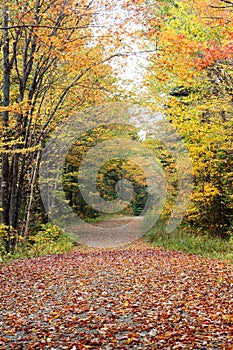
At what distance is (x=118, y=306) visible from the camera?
286 inches

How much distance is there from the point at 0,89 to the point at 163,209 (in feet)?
28.4

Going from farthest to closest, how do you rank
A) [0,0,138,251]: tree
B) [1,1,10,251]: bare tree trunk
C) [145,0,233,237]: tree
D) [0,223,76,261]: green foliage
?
[0,223,76,261]: green foliage < [145,0,233,237]: tree < [1,1,10,251]: bare tree trunk < [0,0,138,251]: tree

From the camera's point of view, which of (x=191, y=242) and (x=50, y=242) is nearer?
(x=191, y=242)

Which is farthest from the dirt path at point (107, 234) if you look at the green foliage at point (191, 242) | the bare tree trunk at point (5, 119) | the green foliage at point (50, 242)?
the bare tree trunk at point (5, 119)

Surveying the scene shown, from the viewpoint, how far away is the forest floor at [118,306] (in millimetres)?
5590

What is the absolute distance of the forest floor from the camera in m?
5.59

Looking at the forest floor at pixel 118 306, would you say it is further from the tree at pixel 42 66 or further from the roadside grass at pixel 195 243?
the tree at pixel 42 66

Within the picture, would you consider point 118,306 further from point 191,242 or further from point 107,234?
point 107,234

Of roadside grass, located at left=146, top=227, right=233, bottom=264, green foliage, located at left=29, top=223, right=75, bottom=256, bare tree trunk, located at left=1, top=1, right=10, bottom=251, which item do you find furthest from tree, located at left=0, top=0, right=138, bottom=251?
roadside grass, located at left=146, top=227, right=233, bottom=264

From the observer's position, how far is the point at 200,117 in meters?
16.3

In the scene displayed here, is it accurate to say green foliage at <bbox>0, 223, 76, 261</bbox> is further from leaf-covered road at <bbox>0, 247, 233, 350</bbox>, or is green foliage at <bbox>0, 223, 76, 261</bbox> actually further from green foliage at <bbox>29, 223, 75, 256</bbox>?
leaf-covered road at <bbox>0, 247, 233, 350</bbox>

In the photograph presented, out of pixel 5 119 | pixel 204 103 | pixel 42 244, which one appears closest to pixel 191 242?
pixel 204 103

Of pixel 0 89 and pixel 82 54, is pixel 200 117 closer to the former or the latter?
pixel 82 54

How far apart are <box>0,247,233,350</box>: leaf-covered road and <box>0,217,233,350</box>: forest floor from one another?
0.01 metres
